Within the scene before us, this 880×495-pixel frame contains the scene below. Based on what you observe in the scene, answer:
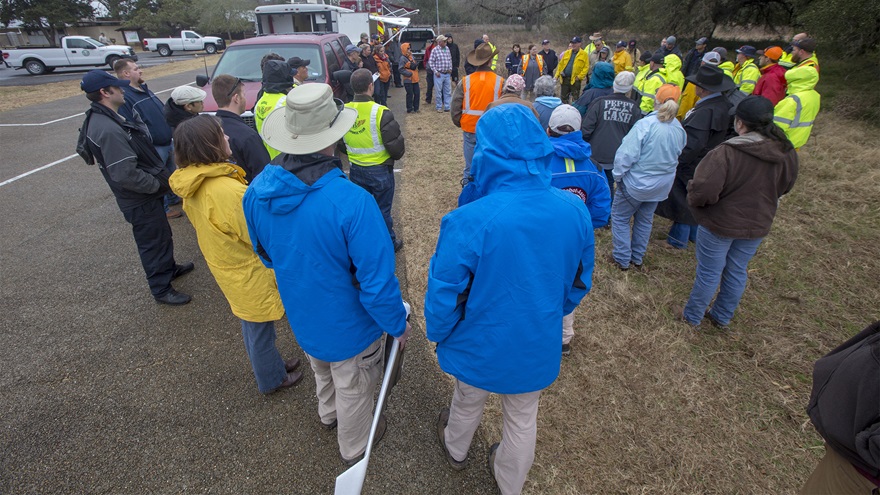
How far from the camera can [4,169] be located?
718cm

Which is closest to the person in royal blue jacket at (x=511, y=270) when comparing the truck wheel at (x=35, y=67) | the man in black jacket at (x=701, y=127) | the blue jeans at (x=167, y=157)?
the man in black jacket at (x=701, y=127)

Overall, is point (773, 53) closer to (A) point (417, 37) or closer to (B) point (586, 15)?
(A) point (417, 37)

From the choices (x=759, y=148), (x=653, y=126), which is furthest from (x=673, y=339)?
(x=653, y=126)

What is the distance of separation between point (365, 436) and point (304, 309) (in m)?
0.91

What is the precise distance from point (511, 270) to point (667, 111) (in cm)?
289

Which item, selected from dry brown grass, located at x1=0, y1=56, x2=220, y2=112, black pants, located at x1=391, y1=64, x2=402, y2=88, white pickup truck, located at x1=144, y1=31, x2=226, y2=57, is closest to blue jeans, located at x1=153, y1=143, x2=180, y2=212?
dry brown grass, located at x1=0, y1=56, x2=220, y2=112

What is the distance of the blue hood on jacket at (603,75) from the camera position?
19.9ft

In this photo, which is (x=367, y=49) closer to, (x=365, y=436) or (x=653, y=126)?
(x=653, y=126)

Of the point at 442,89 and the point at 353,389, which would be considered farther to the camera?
the point at 442,89

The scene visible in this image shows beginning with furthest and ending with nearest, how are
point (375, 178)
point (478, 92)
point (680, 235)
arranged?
point (478, 92) → point (680, 235) → point (375, 178)

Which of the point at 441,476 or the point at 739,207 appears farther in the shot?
the point at 739,207

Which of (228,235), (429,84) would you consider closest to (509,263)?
(228,235)

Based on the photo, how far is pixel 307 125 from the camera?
1.84 m

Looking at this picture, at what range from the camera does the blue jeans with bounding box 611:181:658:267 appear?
4.23m
